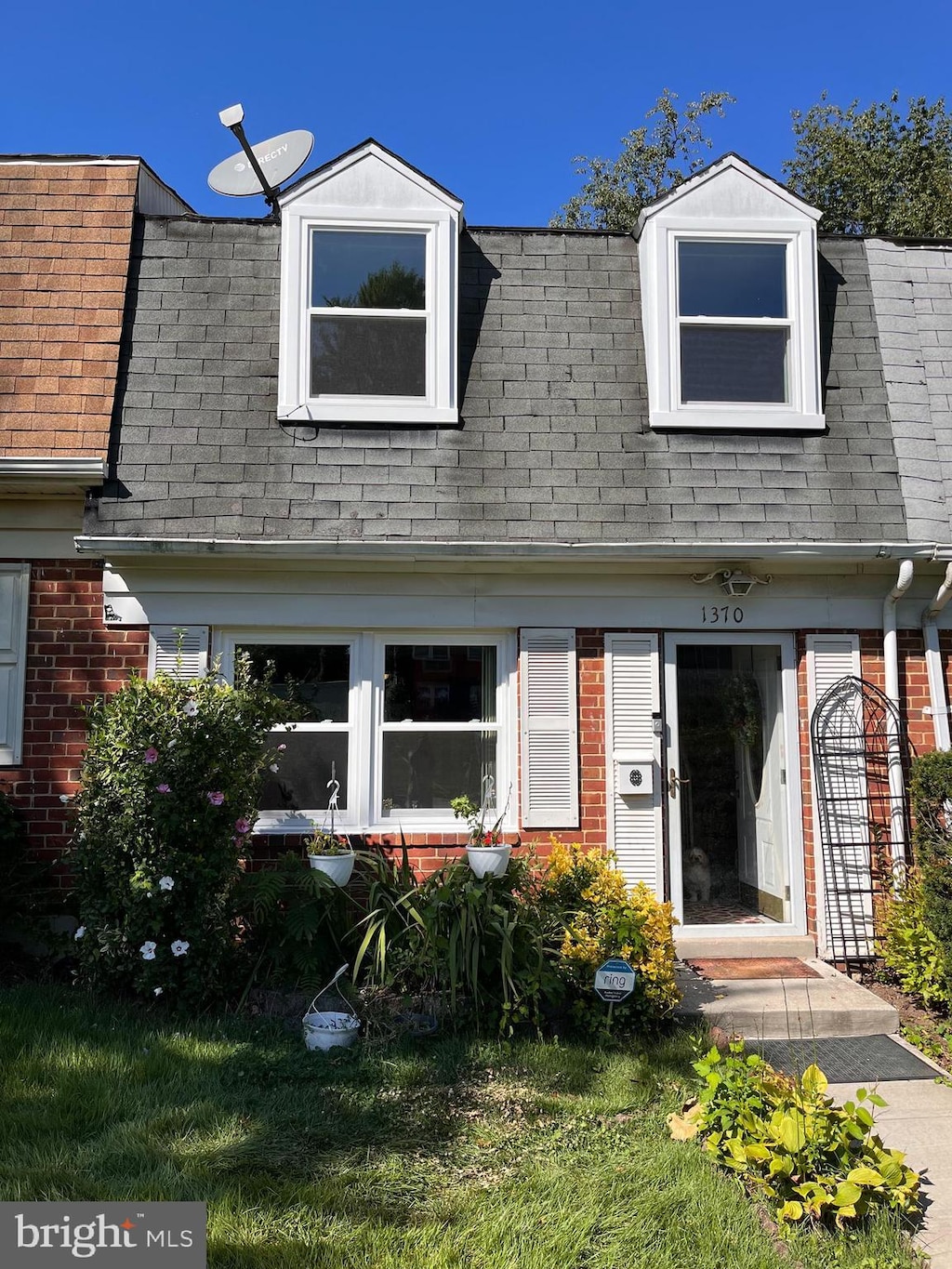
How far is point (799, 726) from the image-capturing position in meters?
6.65

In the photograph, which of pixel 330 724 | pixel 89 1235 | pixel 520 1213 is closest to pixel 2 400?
pixel 330 724

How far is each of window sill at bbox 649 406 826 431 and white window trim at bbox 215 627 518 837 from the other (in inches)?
78.2

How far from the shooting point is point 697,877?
6.66m

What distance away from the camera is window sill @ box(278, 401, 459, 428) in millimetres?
6719

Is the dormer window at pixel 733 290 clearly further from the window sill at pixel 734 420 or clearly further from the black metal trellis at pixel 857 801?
the black metal trellis at pixel 857 801

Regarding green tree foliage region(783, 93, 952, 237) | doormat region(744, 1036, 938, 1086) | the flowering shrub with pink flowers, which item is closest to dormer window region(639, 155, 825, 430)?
the flowering shrub with pink flowers

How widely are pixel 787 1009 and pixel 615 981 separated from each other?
122 cm

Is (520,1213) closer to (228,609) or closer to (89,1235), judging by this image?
(89,1235)

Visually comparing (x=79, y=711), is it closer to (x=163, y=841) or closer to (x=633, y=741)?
(x=163, y=841)

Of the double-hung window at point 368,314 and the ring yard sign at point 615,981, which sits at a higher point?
the double-hung window at point 368,314

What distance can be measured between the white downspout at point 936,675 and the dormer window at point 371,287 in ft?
12.0

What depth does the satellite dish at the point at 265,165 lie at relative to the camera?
8117 millimetres

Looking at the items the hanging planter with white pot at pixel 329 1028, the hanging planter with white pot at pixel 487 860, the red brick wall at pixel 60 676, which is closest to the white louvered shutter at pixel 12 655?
the red brick wall at pixel 60 676

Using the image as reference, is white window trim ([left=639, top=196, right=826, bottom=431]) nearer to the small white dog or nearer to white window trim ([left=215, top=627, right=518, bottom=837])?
white window trim ([left=215, top=627, right=518, bottom=837])
